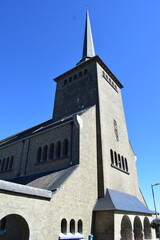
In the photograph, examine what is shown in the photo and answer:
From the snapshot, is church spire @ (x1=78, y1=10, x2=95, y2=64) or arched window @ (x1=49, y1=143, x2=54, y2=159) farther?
church spire @ (x1=78, y1=10, x2=95, y2=64)

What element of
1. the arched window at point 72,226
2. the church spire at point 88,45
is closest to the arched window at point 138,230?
the arched window at point 72,226

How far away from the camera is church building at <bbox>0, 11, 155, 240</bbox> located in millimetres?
11320

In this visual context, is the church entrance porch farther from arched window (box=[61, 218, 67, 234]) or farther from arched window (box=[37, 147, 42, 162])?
arched window (box=[37, 147, 42, 162])

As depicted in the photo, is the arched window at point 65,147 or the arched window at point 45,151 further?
the arched window at point 45,151

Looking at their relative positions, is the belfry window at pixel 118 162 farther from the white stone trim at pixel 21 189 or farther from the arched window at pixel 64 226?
the white stone trim at pixel 21 189

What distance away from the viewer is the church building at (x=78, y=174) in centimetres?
1132

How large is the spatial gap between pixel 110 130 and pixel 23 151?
11004mm

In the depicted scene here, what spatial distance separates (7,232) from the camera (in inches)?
524

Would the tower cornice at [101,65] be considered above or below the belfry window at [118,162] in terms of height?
above

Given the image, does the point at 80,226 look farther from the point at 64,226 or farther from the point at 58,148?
the point at 58,148

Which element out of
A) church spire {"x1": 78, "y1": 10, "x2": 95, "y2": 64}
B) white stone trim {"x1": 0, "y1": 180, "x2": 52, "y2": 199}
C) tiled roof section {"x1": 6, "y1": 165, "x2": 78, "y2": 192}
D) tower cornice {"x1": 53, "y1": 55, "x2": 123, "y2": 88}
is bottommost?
white stone trim {"x1": 0, "y1": 180, "x2": 52, "y2": 199}

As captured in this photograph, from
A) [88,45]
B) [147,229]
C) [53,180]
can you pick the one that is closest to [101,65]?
[88,45]

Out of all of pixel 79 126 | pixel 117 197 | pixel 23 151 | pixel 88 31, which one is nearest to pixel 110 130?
pixel 79 126

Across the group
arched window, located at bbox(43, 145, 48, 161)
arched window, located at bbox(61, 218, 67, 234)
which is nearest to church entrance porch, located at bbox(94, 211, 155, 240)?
arched window, located at bbox(61, 218, 67, 234)
